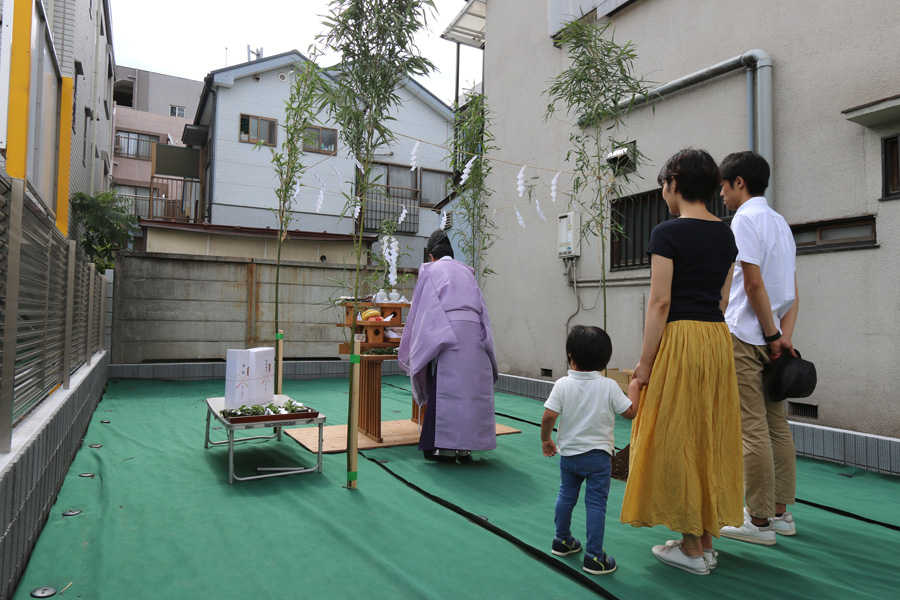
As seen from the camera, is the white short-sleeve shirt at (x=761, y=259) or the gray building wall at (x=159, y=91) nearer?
the white short-sleeve shirt at (x=761, y=259)

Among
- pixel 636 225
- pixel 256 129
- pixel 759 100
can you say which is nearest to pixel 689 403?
pixel 759 100

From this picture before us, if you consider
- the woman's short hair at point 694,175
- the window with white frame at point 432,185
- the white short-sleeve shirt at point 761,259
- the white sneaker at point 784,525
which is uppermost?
the window with white frame at point 432,185

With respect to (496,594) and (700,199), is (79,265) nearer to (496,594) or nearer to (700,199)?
(496,594)

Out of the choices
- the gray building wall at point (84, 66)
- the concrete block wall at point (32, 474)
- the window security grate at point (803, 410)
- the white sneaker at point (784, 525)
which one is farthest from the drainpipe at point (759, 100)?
the gray building wall at point (84, 66)

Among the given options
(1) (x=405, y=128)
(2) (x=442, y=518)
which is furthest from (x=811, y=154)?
(1) (x=405, y=128)

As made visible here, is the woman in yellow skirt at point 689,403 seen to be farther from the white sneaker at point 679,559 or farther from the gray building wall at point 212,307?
the gray building wall at point 212,307

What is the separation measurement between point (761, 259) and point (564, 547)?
165cm

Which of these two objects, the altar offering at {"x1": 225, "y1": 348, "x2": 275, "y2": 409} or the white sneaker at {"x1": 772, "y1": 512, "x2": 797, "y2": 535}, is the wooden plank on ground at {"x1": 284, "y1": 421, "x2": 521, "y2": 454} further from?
the white sneaker at {"x1": 772, "y1": 512, "x2": 797, "y2": 535}

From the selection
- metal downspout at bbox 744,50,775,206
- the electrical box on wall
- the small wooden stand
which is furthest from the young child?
the electrical box on wall

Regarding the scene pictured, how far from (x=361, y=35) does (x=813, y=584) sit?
3.69 m

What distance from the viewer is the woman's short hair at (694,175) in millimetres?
2373

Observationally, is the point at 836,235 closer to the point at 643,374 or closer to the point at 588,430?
the point at 643,374

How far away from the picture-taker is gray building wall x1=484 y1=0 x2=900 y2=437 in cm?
408

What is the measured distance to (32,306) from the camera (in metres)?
2.79
